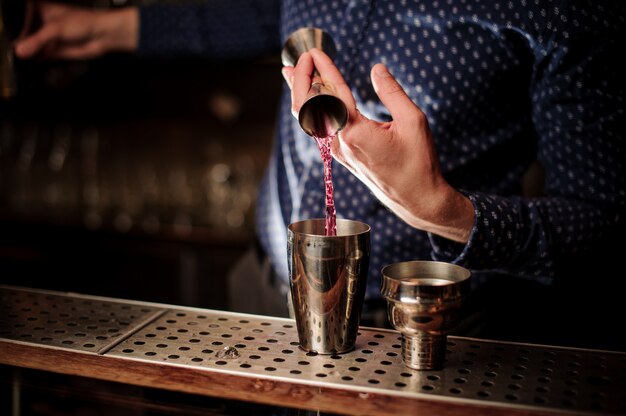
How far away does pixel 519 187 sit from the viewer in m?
1.84

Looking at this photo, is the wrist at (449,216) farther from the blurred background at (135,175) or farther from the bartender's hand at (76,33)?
the blurred background at (135,175)

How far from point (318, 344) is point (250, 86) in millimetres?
2931

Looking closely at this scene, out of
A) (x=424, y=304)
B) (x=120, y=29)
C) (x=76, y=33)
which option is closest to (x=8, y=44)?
(x=76, y=33)

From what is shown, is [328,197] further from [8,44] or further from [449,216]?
[8,44]

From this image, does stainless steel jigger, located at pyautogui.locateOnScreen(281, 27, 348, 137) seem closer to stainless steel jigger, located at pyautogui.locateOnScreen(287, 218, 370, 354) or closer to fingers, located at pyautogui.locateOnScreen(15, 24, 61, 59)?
stainless steel jigger, located at pyautogui.locateOnScreen(287, 218, 370, 354)

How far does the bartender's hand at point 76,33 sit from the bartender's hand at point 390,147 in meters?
1.10

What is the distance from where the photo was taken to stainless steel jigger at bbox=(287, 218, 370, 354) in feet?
3.99

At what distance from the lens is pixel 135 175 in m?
4.26

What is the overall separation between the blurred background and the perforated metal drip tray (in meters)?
2.14

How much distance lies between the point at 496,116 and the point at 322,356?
78 centimetres

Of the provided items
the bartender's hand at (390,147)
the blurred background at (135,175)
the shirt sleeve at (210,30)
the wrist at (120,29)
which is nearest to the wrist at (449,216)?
the bartender's hand at (390,147)

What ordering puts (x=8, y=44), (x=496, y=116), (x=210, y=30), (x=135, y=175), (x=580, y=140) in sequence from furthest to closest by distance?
(x=135, y=175) < (x=210, y=30) < (x=8, y=44) < (x=496, y=116) < (x=580, y=140)

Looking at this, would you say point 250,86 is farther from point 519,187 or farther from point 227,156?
point 519,187

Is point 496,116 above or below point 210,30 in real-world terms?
below
